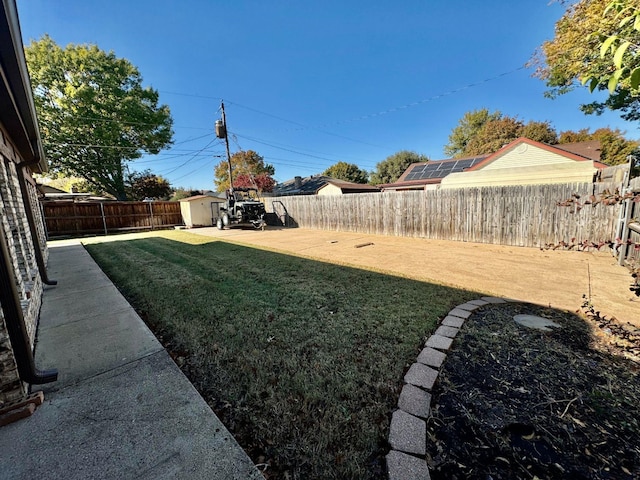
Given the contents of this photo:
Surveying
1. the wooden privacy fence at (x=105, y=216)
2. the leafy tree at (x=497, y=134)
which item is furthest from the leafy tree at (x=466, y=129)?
the wooden privacy fence at (x=105, y=216)

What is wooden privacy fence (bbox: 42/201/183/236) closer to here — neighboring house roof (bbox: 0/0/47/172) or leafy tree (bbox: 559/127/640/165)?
neighboring house roof (bbox: 0/0/47/172)

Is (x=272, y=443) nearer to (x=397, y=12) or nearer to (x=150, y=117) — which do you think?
(x=397, y=12)

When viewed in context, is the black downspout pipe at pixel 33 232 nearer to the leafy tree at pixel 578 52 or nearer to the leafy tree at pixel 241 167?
the leafy tree at pixel 578 52

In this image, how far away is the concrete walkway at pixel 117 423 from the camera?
1276mm

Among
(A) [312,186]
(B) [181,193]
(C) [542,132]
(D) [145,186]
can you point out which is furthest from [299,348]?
(B) [181,193]

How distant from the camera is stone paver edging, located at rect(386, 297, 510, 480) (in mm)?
1275

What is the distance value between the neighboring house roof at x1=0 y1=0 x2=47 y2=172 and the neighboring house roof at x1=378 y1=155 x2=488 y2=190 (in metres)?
15.7

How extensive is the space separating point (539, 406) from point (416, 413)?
0.84m

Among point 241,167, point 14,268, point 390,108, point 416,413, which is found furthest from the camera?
point 241,167

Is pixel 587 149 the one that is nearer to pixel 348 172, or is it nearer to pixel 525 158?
pixel 525 158

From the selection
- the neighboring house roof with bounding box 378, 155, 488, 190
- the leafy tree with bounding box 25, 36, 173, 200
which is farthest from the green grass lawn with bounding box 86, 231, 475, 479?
the leafy tree with bounding box 25, 36, 173, 200

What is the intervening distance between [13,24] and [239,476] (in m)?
2.87

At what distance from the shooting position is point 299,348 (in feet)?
7.77

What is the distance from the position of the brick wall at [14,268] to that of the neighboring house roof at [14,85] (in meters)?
0.19
